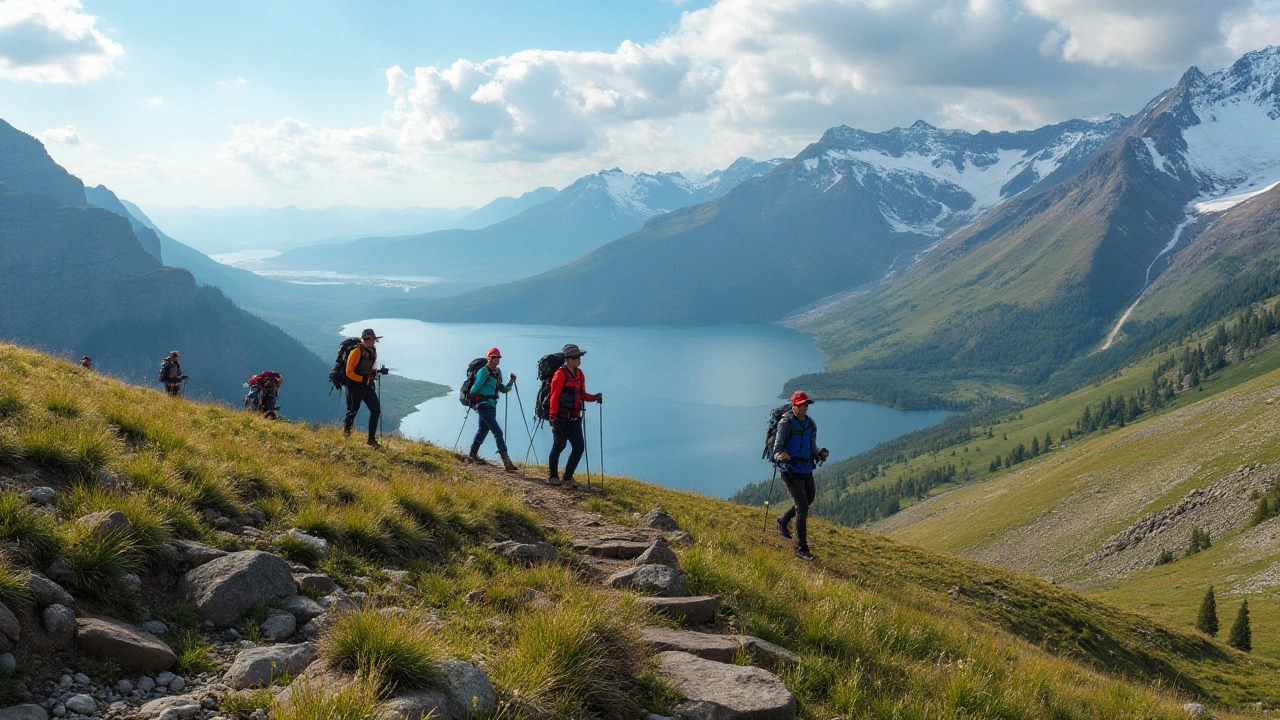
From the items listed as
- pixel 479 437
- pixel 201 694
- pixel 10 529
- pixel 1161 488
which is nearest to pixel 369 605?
pixel 201 694

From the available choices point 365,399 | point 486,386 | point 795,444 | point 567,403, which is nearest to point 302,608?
point 567,403

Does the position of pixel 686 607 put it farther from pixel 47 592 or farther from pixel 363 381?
pixel 363 381

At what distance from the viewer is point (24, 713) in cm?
423

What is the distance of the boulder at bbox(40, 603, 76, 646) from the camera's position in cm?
505

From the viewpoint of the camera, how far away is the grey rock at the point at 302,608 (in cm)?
659

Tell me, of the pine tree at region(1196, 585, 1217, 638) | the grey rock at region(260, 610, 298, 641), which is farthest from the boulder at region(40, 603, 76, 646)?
the pine tree at region(1196, 585, 1217, 638)

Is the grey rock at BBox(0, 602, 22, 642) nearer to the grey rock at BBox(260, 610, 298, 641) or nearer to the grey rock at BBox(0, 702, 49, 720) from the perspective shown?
the grey rock at BBox(0, 702, 49, 720)

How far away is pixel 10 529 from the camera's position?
573 cm

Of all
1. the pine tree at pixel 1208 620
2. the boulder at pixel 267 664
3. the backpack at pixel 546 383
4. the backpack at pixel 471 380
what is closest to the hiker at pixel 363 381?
the backpack at pixel 471 380

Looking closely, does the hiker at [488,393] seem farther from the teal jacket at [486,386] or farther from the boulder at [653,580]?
the boulder at [653,580]

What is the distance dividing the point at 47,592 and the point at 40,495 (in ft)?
7.75

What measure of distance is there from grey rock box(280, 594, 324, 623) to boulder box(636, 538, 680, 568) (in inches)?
181

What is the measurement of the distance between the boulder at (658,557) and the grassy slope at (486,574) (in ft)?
1.04

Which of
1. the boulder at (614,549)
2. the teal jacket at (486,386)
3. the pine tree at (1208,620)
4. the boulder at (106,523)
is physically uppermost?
the teal jacket at (486,386)
